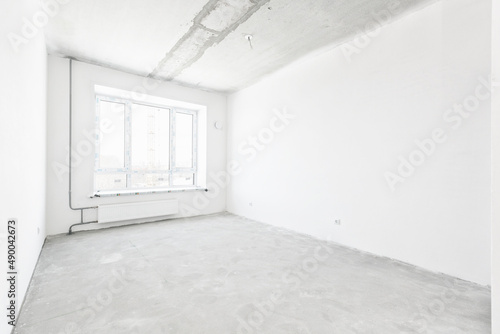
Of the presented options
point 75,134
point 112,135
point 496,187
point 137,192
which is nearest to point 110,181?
point 137,192

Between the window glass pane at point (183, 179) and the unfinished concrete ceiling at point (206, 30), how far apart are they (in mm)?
2498

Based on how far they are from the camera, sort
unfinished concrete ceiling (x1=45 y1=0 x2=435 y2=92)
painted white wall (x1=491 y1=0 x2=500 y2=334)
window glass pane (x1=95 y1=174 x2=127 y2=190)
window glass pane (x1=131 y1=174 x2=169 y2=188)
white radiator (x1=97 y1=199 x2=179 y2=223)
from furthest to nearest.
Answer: window glass pane (x1=131 y1=174 x2=169 y2=188) → window glass pane (x1=95 y1=174 x2=127 y2=190) → white radiator (x1=97 y1=199 x2=179 y2=223) → unfinished concrete ceiling (x1=45 y1=0 x2=435 y2=92) → painted white wall (x1=491 y1=0 x2=500 y2=334)

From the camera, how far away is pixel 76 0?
291 centimetres

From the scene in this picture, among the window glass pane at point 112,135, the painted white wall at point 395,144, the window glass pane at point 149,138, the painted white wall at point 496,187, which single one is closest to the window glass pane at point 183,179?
the window glass pane at point 149,138

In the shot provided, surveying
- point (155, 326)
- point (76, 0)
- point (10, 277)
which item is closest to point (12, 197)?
point (10, 277)

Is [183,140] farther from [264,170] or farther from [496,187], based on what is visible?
[496,187]

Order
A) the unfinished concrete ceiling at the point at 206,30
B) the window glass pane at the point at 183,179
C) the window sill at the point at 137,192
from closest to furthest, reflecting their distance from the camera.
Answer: the unfinished concrete ceiling at the point at 206,30
the window sill at the point at 137,192
the window glass pane at the point at 183,179

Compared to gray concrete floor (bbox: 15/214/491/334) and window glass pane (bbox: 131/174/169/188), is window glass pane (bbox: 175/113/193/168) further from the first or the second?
gray concrete floor (bbox: 15/214/491/334)

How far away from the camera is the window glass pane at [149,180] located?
5543 millimetres

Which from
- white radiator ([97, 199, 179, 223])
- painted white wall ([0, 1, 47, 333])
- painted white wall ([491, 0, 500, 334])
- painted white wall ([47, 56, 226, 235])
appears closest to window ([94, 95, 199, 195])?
painted white wall ([47, 56, 226, 235])

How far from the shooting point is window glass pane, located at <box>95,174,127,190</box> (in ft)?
16.8

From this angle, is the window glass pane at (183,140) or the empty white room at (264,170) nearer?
the empty white room at (264,170)

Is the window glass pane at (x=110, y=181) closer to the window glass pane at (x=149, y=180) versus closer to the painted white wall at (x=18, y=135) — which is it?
the window glass pane at (x=149, y=180)

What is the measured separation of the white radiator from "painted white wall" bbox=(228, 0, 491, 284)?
2271 millimetres
